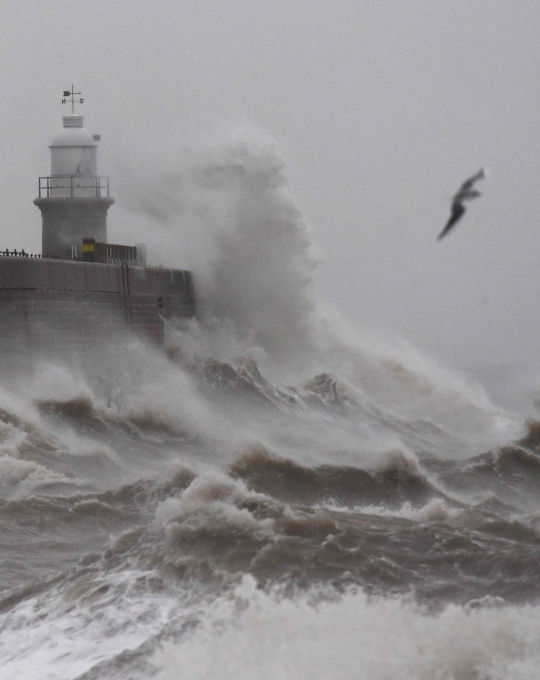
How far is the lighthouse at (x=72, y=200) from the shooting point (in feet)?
102

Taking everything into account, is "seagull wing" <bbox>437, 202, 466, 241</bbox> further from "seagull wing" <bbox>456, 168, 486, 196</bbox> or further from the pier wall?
the pier wall

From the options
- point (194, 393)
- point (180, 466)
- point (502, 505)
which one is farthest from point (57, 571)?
point (194, 393)

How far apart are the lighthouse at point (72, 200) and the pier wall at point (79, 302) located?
415 centimetres

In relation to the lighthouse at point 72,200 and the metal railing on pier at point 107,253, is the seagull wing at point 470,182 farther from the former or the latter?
the lighthouse at point 72,200

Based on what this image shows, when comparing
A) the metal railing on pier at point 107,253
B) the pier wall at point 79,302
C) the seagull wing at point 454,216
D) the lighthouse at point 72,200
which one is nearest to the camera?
the seagull wing at point 454,216

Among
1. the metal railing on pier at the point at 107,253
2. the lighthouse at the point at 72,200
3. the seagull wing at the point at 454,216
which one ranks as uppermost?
the lighthouse at the point at 72,200

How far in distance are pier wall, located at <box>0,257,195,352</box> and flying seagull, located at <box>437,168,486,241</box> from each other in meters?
14.8

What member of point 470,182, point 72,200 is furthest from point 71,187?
point 470,182

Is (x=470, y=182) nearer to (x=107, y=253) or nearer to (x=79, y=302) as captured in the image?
(x=79, y=302)

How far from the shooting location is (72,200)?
3112cm

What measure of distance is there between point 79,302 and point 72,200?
8753 millimetres

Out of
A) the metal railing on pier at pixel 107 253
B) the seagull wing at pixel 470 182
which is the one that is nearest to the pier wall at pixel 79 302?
the metal railing on pier at pixel 107 253

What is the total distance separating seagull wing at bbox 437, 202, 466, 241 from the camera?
631 cm

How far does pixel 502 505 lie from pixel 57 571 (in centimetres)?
539
